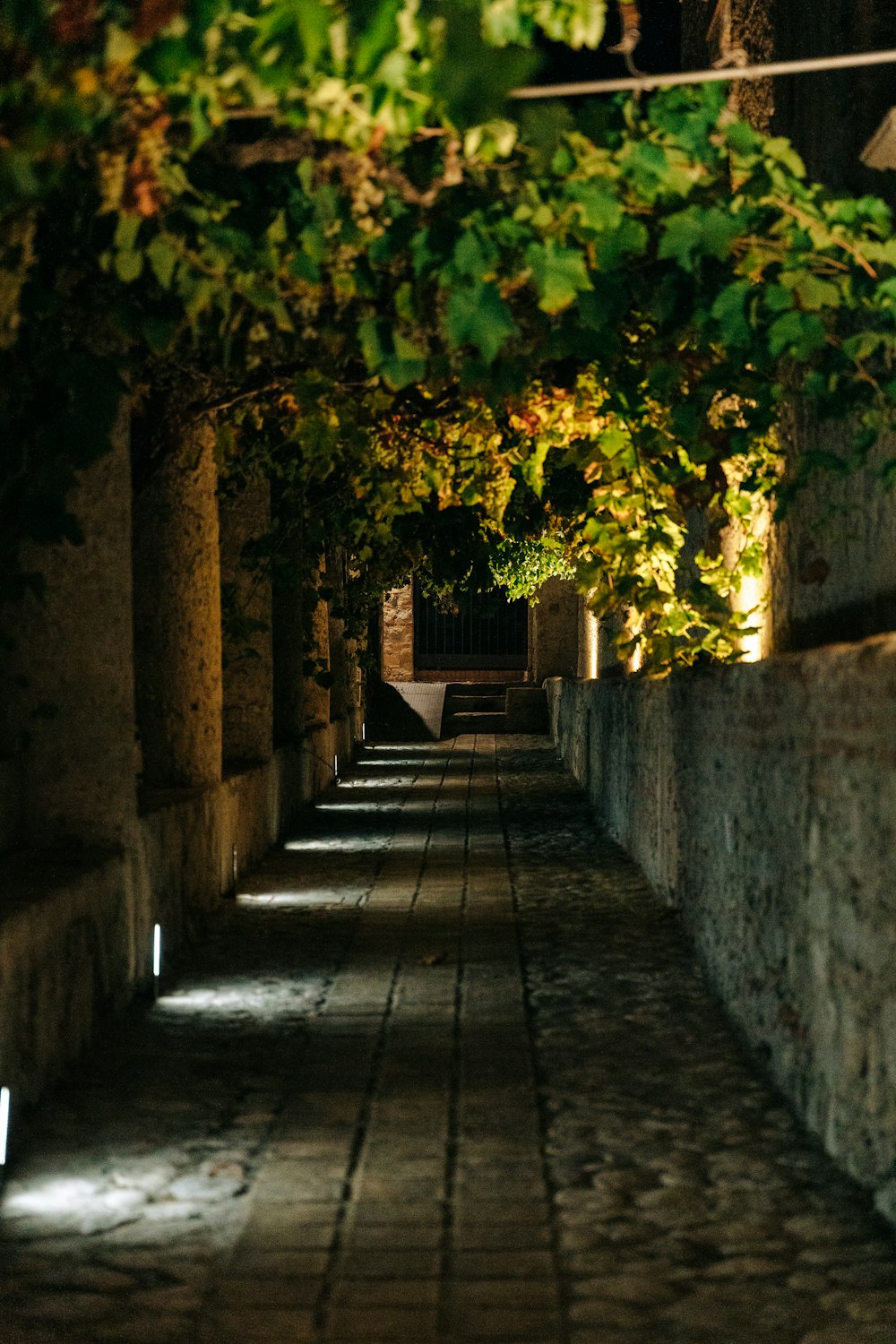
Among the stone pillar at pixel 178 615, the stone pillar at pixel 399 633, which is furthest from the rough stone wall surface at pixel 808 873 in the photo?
the stone pillar at pixel 399 633

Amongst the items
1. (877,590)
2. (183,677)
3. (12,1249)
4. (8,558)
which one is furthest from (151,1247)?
(183,677)

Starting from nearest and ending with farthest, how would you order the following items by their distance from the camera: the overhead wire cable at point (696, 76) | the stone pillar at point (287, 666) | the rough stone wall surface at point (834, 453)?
the overhead wire cable at point (696, 76) < the rough stone wall surface at point (834, 453) < the stone pillar at point (287, 666)

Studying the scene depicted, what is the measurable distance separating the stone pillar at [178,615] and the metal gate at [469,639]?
25.3 m

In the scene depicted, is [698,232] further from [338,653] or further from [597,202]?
[338,653]

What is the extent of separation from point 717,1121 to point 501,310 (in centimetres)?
275

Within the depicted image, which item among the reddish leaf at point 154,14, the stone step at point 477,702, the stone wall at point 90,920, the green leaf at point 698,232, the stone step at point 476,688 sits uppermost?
the reddish leaf at point 154,14

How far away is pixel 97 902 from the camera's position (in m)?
6.44

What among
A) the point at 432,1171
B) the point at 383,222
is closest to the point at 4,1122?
the point at 432,1171

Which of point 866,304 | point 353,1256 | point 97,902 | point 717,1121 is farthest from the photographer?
point 97,902

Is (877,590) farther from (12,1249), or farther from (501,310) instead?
(12,1249)

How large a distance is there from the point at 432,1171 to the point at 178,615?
520 cm

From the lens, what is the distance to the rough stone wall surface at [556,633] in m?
30.8

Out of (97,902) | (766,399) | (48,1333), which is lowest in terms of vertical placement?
(48,1333)

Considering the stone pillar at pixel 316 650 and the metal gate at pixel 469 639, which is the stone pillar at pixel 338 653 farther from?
the metal gate at pixel 469 639
